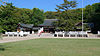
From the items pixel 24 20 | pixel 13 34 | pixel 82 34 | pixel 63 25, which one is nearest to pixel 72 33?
pixel 82 34

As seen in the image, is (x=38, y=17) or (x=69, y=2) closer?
(x=69, y=2)

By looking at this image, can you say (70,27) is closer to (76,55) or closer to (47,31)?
(47,31)

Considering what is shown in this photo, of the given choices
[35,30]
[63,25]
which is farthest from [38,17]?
[63,25]

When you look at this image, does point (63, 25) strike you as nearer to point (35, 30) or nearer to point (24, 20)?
point (35, 30)

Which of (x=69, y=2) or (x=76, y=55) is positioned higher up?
(x=69, y=2)

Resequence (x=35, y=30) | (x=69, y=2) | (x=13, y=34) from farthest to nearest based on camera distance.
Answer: (x=35, y=30) < (x=69, y=2) < (x=13, y=34)

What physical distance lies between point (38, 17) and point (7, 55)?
2021 inches

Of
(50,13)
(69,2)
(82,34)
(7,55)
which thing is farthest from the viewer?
(50,13)

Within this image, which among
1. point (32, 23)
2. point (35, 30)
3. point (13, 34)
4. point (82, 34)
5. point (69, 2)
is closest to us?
point (82, 34)

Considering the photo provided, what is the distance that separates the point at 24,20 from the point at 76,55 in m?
47.5

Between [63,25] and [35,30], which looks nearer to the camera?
[63,25]

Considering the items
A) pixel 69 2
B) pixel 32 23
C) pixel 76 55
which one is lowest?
pixel 76 55

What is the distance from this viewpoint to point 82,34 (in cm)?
3325

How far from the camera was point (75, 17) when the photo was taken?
3953 cm
